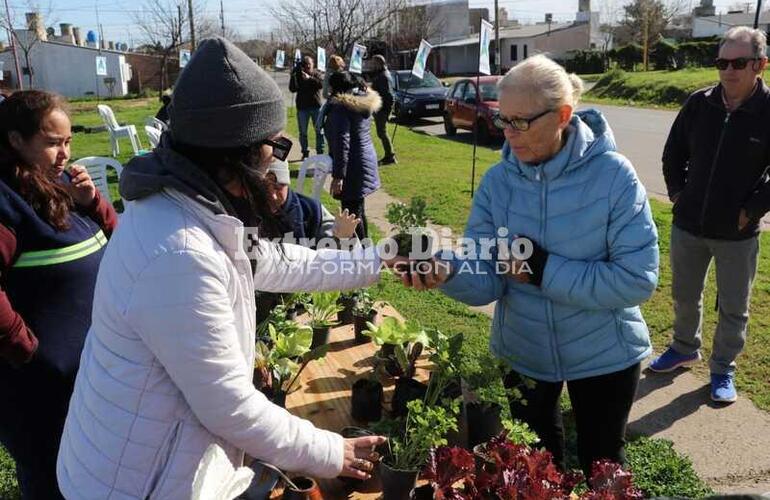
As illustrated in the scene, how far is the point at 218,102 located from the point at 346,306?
262cm

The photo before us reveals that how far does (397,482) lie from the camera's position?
2000mm

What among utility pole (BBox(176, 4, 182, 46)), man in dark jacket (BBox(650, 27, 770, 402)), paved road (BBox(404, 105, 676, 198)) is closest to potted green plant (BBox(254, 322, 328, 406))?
man in dark jacket (BBox(650, 27, 770, 402))

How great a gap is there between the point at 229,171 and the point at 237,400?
51 cm

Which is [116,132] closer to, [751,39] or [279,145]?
[751,39]

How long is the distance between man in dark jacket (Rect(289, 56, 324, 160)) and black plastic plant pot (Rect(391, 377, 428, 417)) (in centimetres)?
920

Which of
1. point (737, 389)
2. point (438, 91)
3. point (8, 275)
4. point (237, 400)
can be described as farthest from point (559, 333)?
point (438, 91)

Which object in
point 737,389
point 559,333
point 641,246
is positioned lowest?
point 737,389

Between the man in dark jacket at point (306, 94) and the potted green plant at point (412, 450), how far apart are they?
981 centimetres

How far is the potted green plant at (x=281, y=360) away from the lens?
2826 mm

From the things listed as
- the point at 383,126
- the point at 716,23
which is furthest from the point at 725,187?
the point at 716,23

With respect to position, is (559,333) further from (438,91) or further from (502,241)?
(438,91)

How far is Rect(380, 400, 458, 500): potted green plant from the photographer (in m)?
2.00

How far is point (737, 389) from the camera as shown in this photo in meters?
3.99

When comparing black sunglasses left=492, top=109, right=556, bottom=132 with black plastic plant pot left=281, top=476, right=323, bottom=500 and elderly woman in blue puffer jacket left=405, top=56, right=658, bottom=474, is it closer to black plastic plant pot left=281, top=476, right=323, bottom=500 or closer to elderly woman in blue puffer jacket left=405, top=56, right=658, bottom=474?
elderly woman in blue puffer jacket left=405, top=56, right=658, bottom=474
